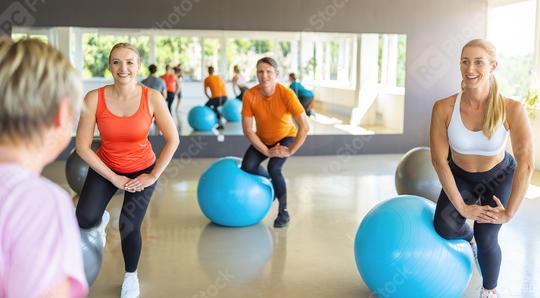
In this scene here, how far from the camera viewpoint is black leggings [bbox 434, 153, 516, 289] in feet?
9.11

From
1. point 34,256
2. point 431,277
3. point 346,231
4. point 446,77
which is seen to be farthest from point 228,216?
point 446,77

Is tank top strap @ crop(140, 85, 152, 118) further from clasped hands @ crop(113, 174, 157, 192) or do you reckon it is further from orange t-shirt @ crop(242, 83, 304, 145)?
orange t-shirt @ crop(242, 83, 304, 145)


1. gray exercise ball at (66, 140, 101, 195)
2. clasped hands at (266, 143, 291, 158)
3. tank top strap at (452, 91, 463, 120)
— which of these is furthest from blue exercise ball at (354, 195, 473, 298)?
gray exercise ball at (66, 140, 101, 195)

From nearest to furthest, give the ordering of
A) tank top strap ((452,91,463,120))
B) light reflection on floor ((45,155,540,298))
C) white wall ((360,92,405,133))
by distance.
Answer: tank top strap ((452,91,463,120)) → light reflection on floor ((45,155,540,298)) → white wall ((360,92,405,133))

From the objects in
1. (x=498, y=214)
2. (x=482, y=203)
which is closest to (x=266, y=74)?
(x=482, y=203)

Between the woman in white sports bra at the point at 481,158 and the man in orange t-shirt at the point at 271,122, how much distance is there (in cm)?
171

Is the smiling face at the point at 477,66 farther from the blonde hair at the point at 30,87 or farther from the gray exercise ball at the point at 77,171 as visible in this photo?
the gray exercise ball at the point at 77,171

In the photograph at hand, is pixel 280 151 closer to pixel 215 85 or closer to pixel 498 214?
pixel 498 214

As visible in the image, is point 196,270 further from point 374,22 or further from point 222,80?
point 374,22

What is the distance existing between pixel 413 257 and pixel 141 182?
58.9 inches

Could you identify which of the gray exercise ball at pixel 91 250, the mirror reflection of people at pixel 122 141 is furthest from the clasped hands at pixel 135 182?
the gray exercise ball at pixel 91 250

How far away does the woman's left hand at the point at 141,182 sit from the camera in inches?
116

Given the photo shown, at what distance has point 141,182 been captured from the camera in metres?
2.98

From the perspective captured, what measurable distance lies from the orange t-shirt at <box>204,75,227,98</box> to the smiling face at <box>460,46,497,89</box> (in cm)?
593
